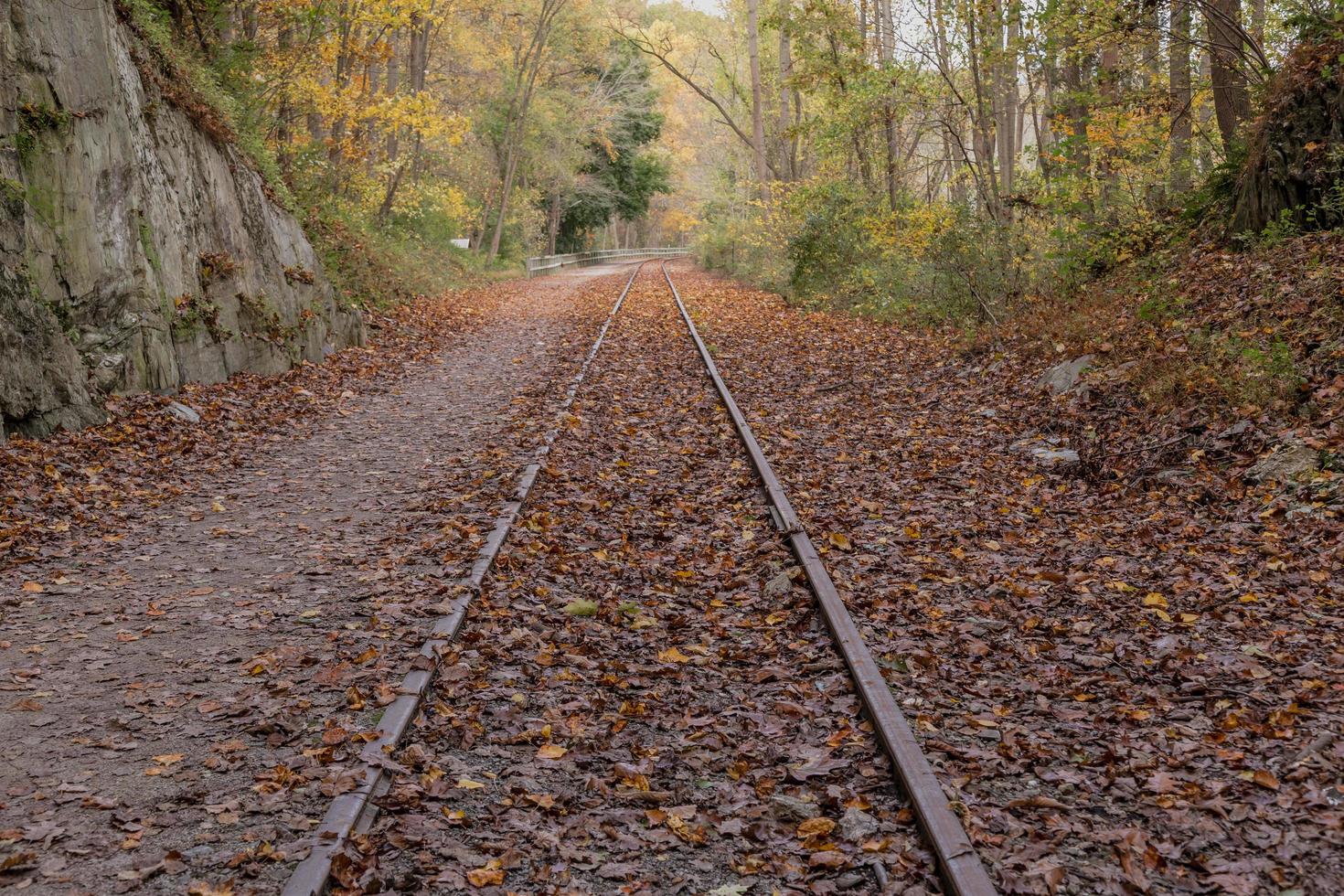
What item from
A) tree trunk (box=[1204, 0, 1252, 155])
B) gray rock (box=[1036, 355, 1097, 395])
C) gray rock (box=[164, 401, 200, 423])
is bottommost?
gray rock (box=[1036, 355, 1097, 395])

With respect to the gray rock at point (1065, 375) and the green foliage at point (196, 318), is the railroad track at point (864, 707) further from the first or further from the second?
the green foliage at point (196, 318)

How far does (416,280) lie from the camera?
24516 mm

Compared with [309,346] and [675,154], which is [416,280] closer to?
[309,346]

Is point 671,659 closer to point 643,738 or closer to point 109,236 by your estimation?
point 643,738

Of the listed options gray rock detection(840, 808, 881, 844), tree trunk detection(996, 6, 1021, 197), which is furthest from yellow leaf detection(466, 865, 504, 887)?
tree trunk detection(996, 6, 1021, 197)

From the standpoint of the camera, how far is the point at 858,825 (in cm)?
385

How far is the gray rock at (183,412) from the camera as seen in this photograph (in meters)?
10.8

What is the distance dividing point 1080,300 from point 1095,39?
3.16m

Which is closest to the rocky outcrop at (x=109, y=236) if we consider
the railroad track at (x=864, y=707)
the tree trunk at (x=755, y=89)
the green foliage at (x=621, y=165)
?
the railroad track at (x=864, y=707)

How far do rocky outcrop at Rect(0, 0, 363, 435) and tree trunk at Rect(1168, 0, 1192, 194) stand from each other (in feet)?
40.6

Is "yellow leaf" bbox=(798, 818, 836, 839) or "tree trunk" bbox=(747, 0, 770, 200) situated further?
"tree trunk" bbox=(747, 0, 770, 200)

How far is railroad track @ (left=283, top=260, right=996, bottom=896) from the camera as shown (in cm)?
340

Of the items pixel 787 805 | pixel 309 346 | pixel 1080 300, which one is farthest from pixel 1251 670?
pixel 309 346

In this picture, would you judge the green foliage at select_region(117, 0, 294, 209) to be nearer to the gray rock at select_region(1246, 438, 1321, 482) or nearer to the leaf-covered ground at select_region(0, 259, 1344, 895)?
the leaf-covered ground at select_region(0, 259, 1344, 895)
